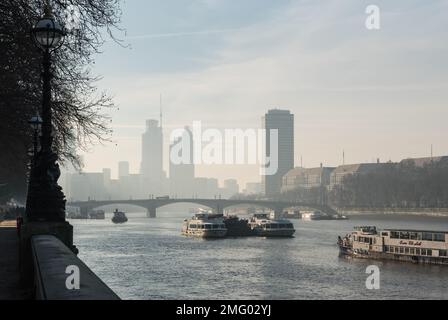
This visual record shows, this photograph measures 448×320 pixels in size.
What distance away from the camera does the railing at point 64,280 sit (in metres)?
7.04

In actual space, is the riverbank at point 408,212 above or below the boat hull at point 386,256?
above

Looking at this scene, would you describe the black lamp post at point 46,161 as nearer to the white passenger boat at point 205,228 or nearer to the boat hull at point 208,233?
the boat hull at point 208,233

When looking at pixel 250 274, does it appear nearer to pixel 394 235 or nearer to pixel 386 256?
pixel 386 256

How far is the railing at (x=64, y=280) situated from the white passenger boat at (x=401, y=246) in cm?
5917

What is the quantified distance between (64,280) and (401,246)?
6596 cm

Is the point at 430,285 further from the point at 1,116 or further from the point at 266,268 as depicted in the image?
the point at 1,116

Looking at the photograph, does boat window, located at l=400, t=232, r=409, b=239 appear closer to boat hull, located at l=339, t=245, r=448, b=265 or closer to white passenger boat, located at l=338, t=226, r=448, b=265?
white passenger boat, located at l=338, t=226, r=448, b=265

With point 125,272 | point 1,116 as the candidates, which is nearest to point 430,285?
point 125,272

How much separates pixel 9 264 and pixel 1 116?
20.9 ft

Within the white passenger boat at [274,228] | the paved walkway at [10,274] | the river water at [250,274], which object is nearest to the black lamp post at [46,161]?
the paved walkway at [10,274]

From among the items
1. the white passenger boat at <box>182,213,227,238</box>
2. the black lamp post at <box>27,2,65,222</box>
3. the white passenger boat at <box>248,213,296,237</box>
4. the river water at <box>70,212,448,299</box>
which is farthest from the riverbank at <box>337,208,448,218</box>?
the black lamp post at <box>27,2,65,222</box>

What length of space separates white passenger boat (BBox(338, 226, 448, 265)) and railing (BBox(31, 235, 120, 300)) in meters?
59.2

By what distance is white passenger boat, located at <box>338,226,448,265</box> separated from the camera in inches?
2593
